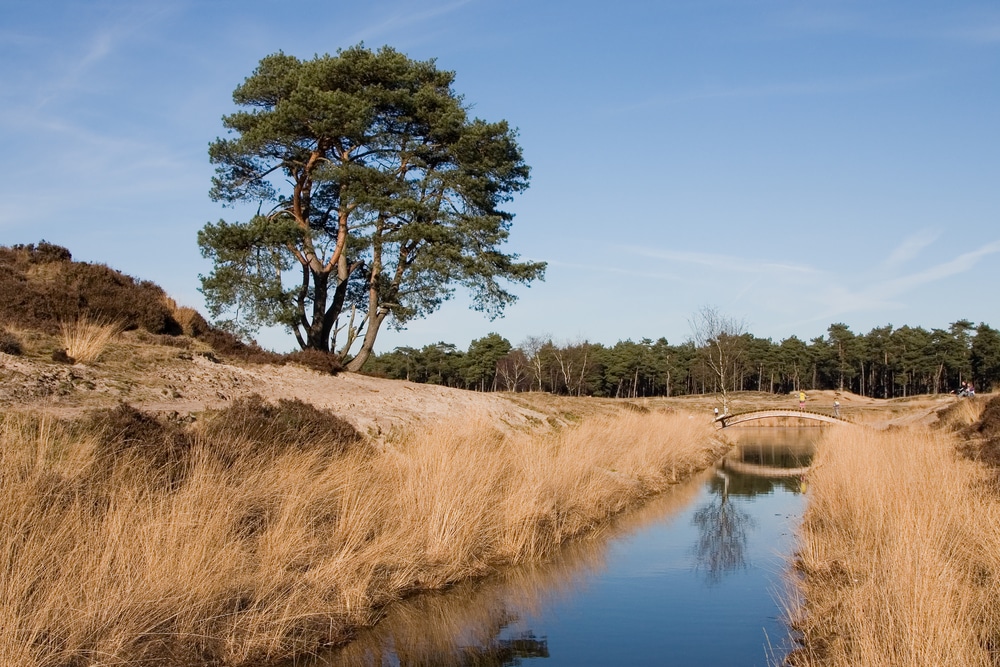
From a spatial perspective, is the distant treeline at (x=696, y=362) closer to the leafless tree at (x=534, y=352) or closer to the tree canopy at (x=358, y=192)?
the leafless tree at (x=534, y=352)

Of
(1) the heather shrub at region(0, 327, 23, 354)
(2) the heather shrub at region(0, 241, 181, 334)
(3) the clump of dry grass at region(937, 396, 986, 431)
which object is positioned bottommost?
(3) the clump of dry grass at region(937, 396, 986, 431)

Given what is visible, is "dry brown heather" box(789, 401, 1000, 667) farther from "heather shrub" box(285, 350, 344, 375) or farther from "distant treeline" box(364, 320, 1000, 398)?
"distant treeline" box(364, 320, 1000, 398)

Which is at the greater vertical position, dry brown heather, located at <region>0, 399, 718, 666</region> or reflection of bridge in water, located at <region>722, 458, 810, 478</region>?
dry brown heather, located at <region>0, 399, 718, 666</region>

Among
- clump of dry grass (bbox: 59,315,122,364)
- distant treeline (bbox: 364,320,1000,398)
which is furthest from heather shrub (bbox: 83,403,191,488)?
distant treeline (bbox: 364,320,1000,398)

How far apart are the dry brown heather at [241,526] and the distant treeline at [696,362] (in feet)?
226

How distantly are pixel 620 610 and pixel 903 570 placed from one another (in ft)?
10.9

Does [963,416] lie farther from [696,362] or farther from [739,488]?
[696,362]

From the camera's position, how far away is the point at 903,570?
6.57 m

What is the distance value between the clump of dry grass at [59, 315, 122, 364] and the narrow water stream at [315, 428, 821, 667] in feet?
27.9

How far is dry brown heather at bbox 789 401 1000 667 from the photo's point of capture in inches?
217

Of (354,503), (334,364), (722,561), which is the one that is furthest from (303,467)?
(334,364)

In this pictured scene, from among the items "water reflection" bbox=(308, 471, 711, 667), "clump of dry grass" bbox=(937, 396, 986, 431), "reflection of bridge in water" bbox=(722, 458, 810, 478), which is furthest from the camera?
"reflection of bridge in water" bbox=(722, 458, 810, 478)

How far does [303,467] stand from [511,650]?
→ 358cm

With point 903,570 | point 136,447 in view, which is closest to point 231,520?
point 136,447
